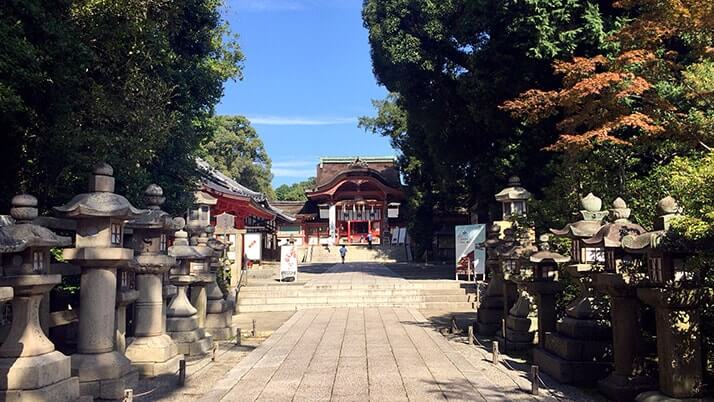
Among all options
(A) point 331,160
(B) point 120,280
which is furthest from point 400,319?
(A) point 331,160

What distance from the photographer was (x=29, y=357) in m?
4.84

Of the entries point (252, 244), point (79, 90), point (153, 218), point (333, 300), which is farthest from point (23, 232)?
point (252, 244)

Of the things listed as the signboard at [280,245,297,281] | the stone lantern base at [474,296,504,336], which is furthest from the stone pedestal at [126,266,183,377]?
the signboard at [280,245,297,281]

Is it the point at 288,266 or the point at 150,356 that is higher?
the point at 288,266

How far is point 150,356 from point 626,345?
19.7ft

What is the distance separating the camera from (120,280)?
6.90 meters

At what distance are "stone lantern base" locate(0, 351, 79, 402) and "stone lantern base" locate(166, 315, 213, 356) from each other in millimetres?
3657

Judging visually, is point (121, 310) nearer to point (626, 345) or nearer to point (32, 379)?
point (32, 379)

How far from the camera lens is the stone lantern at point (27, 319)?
4.67 m

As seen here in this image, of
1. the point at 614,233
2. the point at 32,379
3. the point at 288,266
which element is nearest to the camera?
the point at 32,379

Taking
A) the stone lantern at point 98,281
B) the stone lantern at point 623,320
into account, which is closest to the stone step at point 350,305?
the stone lantern at point 623,320

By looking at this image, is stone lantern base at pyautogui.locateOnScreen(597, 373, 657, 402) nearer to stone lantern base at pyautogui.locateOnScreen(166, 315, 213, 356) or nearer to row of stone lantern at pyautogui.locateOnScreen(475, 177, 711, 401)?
row of stone lantern at pyautogui.locateOnScreen(475, 177, 711, 401)

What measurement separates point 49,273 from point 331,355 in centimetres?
455

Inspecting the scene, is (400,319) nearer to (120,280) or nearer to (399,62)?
(120,280)
